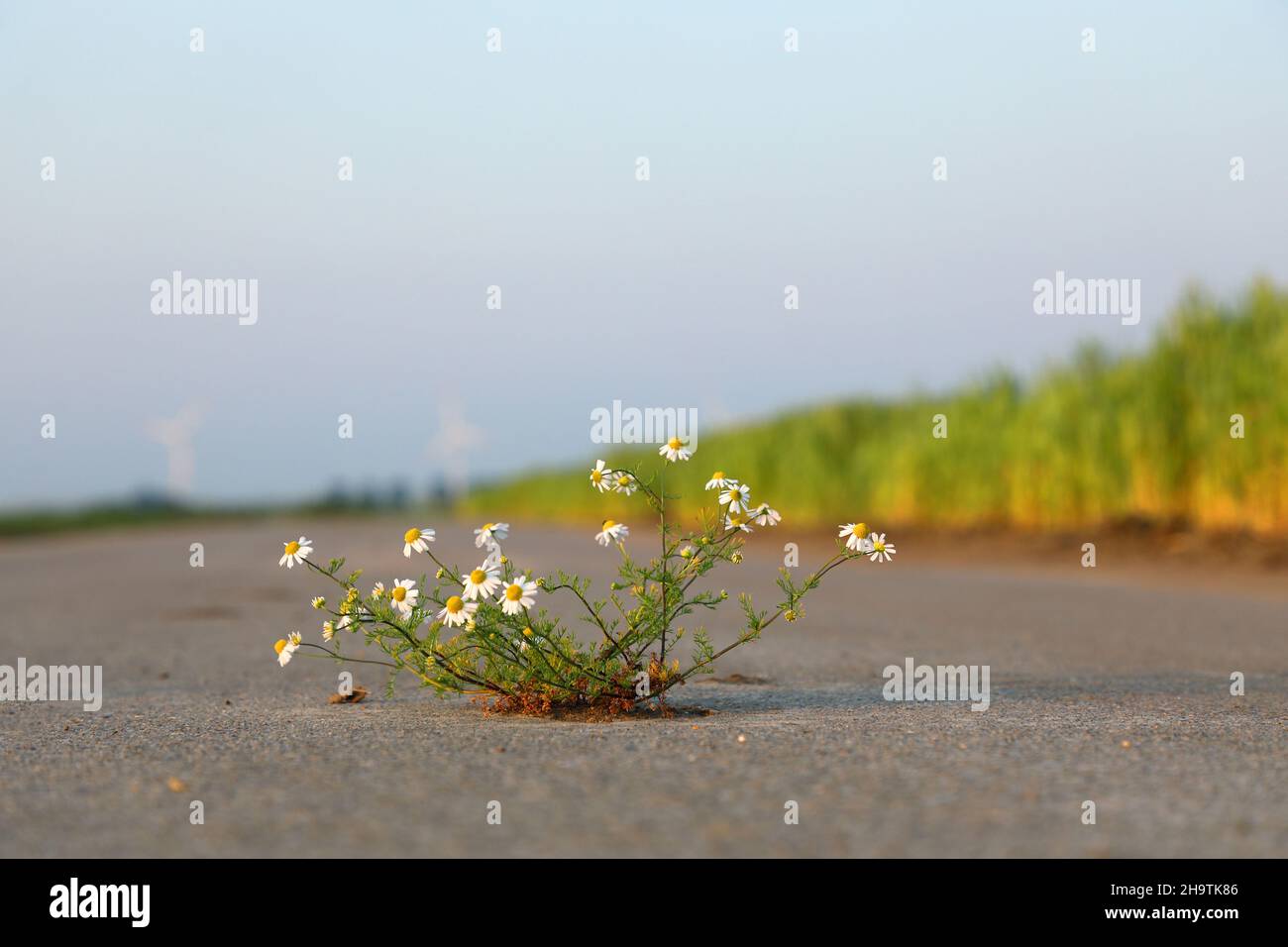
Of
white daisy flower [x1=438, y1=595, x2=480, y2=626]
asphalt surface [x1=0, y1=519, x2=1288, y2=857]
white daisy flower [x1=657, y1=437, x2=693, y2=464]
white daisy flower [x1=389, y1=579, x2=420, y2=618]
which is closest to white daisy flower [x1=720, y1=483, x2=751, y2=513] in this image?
white daisy flower [x1=657, y1=437, x2=693, y2=464]

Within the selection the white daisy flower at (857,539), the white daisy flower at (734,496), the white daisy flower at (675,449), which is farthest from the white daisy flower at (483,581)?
the white daisy flower at (857,539)

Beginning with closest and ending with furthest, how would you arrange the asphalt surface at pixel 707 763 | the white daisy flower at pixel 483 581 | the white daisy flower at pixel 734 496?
the asphalt surface at pixel 707 763
the white daisy flower at pixel 483 581
the white daisy flower at pixel 734 496

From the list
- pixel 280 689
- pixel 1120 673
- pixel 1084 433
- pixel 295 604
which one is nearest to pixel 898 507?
pixel 1084 433

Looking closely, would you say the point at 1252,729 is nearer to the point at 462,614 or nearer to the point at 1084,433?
the point at 462,614

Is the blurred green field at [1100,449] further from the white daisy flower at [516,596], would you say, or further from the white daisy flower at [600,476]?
the white daisy flower at [516,596]

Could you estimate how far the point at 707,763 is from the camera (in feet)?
10.1

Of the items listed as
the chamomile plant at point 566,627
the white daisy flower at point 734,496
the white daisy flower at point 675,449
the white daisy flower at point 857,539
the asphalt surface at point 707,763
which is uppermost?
the white daisy flower at point 675,449

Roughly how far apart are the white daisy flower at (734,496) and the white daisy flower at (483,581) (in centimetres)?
76

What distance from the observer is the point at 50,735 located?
3867 mm

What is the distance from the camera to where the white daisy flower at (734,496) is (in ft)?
12.4

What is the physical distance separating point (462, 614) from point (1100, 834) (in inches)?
74.5

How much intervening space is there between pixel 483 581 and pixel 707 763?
0.97 meters

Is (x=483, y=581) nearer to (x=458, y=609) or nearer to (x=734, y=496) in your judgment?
(x=458, y=609)

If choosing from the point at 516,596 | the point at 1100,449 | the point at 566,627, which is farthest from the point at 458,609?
the point at 1100,449
